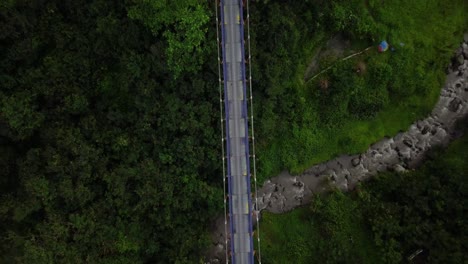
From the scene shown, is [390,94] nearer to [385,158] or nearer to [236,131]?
[385,158]

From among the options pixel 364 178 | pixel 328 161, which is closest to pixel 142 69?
pixel 328 161

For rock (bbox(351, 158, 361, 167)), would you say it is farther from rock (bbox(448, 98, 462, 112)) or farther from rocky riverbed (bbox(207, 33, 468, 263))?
rock (bbox(448, 98, 462, 112))

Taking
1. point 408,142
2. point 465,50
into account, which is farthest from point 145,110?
point 465,50

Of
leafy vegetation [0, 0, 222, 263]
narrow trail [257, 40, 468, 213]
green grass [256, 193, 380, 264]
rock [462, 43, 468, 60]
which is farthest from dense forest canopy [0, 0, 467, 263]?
rock [462, 43, 468, 60]

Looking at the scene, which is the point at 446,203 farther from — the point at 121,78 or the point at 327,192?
the point at 121,78

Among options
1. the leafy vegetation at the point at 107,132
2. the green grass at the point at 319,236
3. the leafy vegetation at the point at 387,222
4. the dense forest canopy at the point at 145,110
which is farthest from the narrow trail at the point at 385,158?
the leafy vegetation at the point at 107,132

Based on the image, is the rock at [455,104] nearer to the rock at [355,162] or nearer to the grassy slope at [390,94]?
the grassy slope at [390,94]
